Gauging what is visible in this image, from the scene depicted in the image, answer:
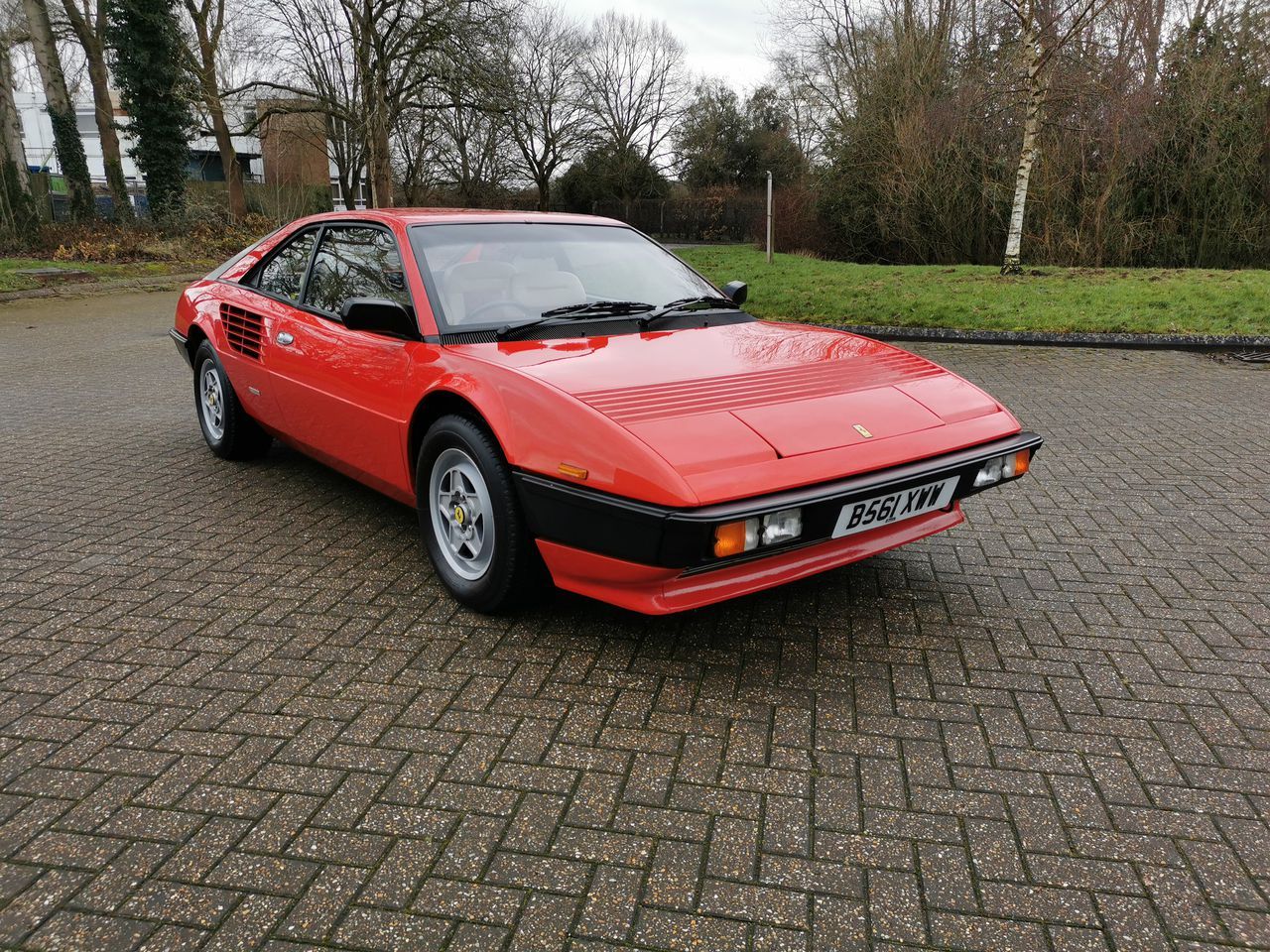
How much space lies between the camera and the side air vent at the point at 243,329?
4.41 metres

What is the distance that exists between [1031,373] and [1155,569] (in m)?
4.93

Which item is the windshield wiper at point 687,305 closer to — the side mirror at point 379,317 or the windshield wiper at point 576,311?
the windshield wiper at point 576,311

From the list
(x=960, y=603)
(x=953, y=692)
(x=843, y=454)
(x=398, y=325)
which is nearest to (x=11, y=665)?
(x=398, y=325)

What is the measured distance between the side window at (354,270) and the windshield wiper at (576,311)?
0.46 metres

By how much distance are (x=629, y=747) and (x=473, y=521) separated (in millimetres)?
1078

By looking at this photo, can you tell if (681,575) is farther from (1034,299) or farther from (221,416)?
(1034,299)

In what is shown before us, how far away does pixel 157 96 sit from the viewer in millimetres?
22391

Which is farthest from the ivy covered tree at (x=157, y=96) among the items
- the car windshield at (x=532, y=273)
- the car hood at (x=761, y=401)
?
the car hood at (x=761, y=401)

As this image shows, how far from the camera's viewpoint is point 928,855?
201cm

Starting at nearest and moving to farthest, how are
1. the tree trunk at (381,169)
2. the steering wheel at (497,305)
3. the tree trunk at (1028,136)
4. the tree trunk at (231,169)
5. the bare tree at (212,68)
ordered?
the steering wheel at (497,305) < the tree trunk at (1028,136) < the bare tree at (212,68) < the tree trunk at (381,169) < the tree trunk at (231,169)

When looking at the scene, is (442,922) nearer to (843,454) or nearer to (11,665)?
(843,454)

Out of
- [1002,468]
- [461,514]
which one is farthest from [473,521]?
[1002,468]

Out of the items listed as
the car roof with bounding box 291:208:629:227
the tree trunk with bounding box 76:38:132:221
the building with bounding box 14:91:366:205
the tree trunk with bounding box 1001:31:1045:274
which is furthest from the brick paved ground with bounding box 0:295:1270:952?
the building with bounding box 14:91:366:205

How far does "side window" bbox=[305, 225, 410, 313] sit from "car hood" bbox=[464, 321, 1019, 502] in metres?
0.69
